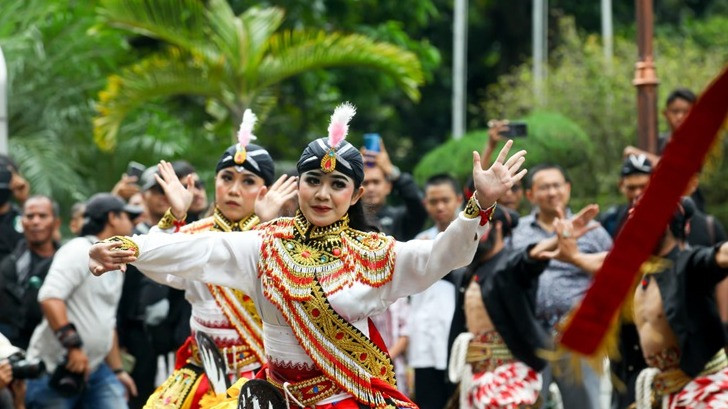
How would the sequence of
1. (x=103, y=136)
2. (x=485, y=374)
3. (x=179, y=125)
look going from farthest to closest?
(x=179, y=125) < (x=103, y=136) < (x=485, y=374)

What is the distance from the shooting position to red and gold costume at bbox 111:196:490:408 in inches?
250

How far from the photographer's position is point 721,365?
309 inches

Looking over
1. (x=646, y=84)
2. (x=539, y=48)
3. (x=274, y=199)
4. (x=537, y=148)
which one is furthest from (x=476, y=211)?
(x=539, y=48)

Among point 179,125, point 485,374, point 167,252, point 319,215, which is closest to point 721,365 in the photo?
point 485,374

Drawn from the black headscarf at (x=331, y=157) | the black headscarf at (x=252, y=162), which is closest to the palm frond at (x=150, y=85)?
the black headscarf at (x=252, y=162)

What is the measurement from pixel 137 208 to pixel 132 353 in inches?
50.4

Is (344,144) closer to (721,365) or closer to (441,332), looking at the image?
(721,365)

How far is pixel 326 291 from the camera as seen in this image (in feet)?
20.8

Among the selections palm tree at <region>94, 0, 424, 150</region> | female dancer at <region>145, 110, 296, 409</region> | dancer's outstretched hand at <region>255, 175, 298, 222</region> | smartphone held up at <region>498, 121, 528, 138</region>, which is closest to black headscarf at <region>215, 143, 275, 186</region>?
female dancer at <region>145, 110, 296, 409</region>

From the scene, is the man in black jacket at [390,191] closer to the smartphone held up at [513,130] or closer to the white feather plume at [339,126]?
the smartphone held up at [513,130]

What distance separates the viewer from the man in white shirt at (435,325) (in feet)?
35.1

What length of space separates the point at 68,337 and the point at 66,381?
0.31 metres

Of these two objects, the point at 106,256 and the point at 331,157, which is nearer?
the point at 106,256

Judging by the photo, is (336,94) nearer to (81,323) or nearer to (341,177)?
(81,323)
